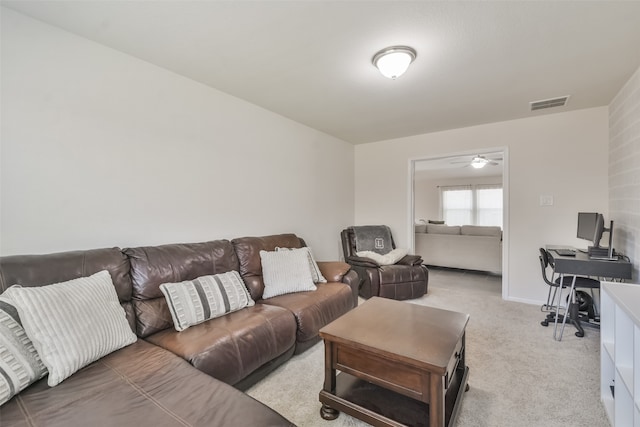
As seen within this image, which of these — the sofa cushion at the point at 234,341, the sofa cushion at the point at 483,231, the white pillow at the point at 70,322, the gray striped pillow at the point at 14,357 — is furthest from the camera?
the sofa cushion at the point at 483,231

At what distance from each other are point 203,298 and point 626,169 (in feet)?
→ 12.4

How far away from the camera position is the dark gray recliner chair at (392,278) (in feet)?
12.0

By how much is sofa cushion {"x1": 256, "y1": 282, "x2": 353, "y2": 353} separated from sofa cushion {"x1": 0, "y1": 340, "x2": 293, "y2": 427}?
962 mm

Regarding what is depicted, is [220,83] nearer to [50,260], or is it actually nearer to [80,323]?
[50,260]

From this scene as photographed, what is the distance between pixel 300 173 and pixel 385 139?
1741mm

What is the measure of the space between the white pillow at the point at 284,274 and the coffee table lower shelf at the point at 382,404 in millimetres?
986

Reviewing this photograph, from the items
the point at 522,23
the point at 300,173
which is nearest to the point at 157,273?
the point at 300,173

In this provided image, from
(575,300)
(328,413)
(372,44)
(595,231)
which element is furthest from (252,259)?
(575,300)

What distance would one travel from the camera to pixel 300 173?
12.5ft

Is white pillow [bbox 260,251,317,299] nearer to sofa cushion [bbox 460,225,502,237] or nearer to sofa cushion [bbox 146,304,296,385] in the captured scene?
sofa cushion [bbox 146,304,296,385]

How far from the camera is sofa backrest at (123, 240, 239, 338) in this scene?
6.09 feet

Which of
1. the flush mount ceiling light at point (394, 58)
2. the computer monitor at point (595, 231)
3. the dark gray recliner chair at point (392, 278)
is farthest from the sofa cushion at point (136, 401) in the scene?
the computer monitor at point (595, 231)

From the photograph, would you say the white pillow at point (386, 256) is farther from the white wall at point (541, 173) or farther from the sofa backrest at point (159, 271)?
the sofa backrest at point (159, 271)

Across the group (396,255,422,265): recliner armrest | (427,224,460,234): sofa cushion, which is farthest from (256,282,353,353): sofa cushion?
(427,224,460,234): sofa cushion
